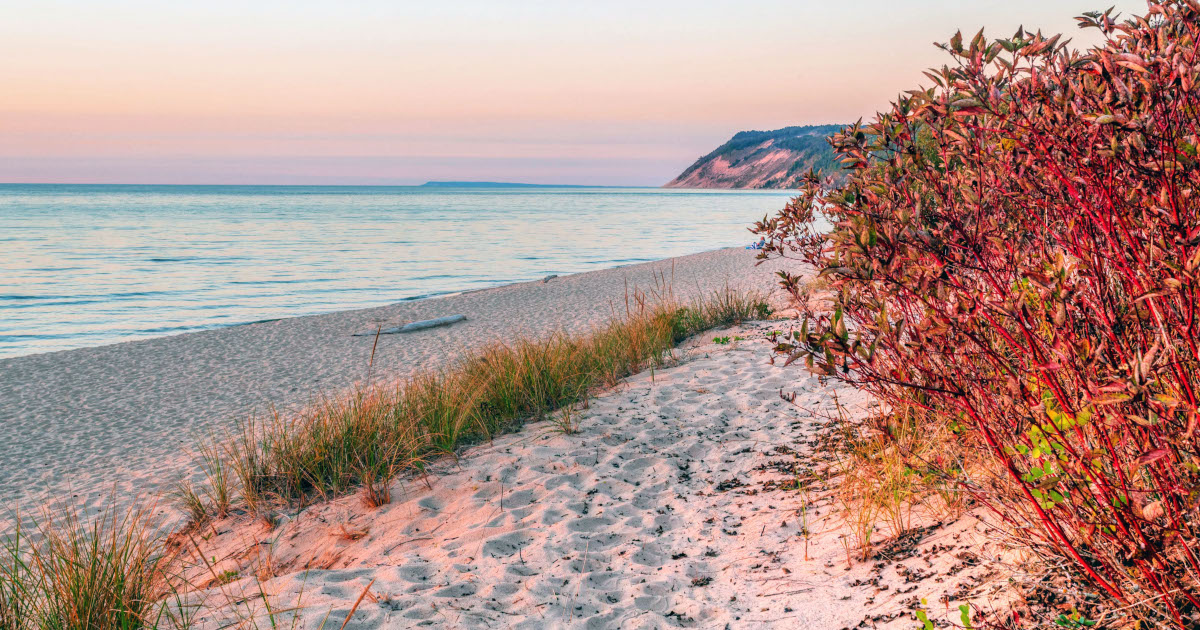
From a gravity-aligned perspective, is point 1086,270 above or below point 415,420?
above

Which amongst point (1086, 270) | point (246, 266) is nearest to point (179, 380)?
point (1086, 270)

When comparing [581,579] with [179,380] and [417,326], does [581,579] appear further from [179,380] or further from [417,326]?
[417,326]

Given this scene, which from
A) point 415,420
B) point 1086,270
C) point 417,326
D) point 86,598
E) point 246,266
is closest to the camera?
point 1086,270

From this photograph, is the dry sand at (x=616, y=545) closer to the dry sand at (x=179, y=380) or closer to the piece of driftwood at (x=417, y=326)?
the dry sand at (x=179, y=380)

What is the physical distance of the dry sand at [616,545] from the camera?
2.82 metres

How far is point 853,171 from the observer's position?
2920 mm

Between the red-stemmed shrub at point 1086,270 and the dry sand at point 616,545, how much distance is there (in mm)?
554

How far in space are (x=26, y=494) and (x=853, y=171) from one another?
21.6 ft

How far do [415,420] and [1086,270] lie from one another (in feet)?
14.0

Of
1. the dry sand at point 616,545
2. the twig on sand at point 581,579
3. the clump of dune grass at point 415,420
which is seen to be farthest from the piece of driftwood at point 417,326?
the twig on sand at point 581,579

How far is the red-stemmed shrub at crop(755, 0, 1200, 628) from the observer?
1571 millimetres

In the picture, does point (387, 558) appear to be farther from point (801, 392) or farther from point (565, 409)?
point (801, 392)

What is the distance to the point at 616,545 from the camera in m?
3.55

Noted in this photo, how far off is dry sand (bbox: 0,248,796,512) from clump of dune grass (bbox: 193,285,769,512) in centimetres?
95
